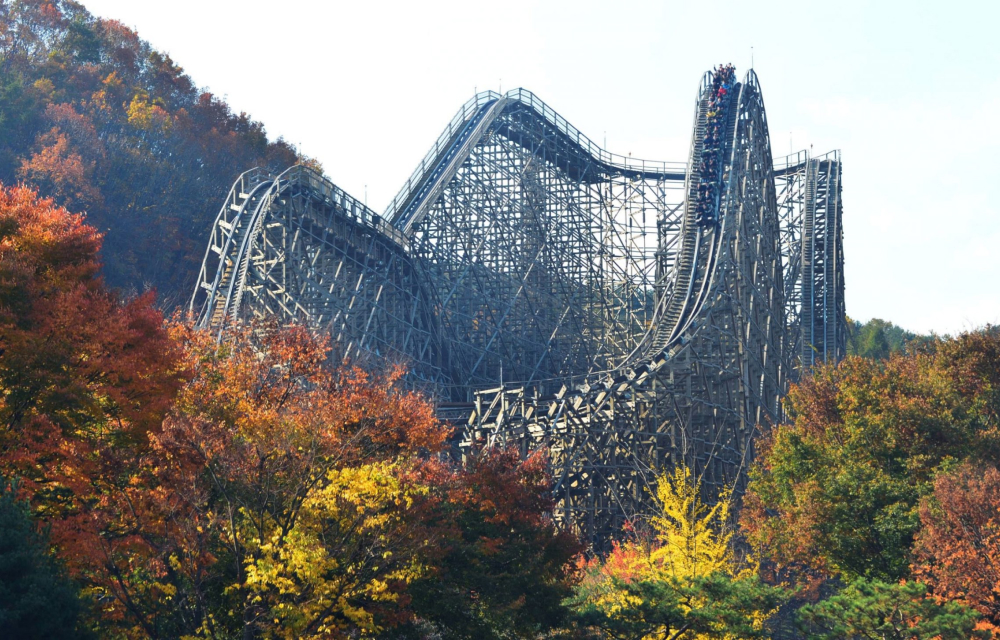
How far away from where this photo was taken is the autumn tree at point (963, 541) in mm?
16438

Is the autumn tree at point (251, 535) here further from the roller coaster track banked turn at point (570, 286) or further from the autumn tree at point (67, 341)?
the roller coaster track banked turn at point (570, 286)

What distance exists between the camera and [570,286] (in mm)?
38531

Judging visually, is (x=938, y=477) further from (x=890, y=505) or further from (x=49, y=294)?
(x=49, y=294)

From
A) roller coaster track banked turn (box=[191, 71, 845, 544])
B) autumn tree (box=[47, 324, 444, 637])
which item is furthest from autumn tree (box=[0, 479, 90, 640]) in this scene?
roller coaster track banked turn (box=[191, 71, 845, 544])

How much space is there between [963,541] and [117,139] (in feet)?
136

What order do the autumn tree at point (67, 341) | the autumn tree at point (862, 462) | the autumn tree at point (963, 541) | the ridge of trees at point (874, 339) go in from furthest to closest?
the ridge of trees at point (874, 339)
the autumn tree at point (862, 462)
the autumn tree at point (963, 541)
the autumn tree at point (67, 341)

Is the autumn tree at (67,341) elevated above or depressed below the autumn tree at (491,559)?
above

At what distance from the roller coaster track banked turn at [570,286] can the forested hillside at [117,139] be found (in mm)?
3703

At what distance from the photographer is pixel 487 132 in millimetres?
38156

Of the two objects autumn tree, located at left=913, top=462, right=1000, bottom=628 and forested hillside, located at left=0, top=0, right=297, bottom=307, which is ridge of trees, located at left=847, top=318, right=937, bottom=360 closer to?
forested hillside, located at left=0, top=0, right=297, bottom=307

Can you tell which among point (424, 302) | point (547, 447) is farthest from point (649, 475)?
point (424, 302)

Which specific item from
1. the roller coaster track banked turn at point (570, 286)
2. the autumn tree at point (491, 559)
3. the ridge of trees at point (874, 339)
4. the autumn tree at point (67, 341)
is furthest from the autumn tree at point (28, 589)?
the ridge of trees at point (874, 339)

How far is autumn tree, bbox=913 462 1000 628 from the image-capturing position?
16.4m

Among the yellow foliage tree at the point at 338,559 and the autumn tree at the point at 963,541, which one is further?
the autumn tree at the point at 963,541
